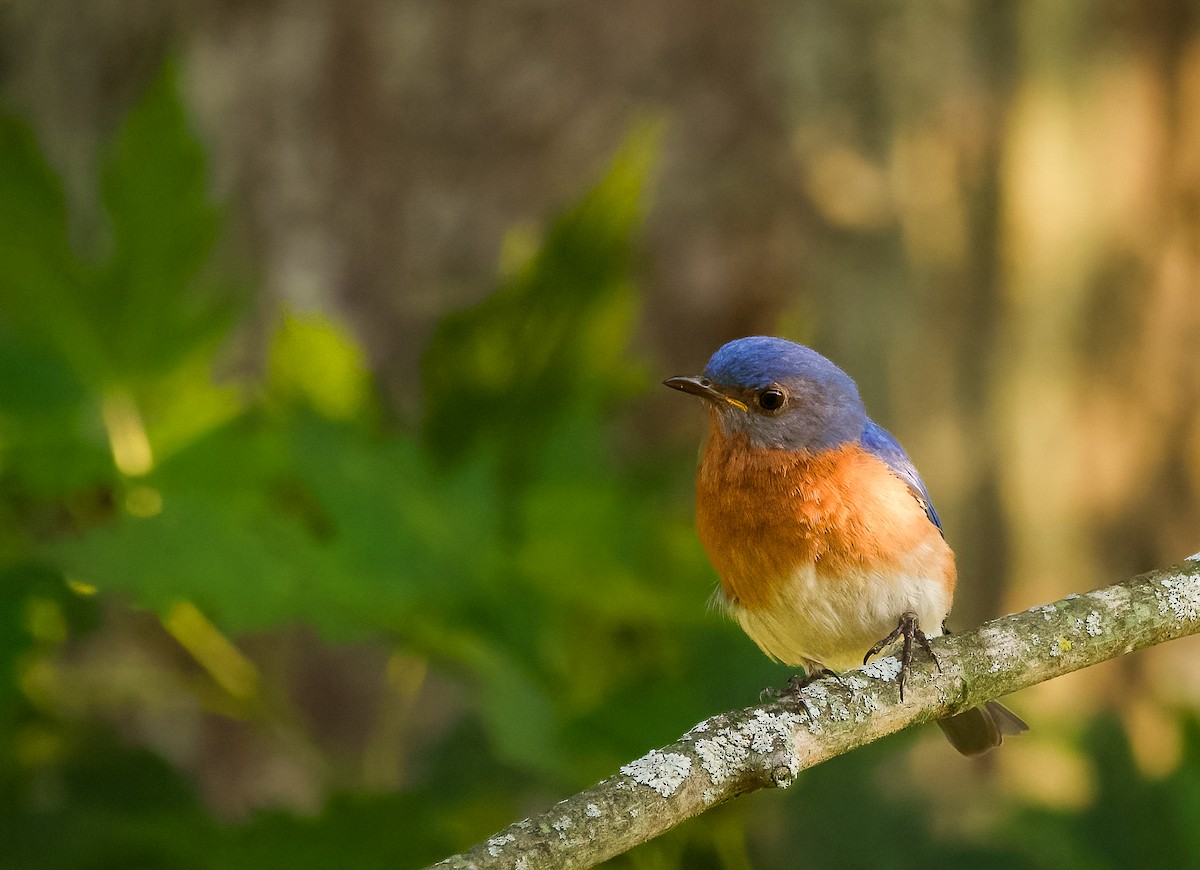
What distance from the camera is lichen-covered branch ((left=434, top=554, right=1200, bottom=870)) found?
1.28 metres

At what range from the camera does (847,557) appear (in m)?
2.22

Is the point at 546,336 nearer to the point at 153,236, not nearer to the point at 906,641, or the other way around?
the point at 153,236

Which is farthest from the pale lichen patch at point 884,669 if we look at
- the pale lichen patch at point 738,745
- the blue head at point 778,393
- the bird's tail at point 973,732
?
the bird's tail at point 973,732

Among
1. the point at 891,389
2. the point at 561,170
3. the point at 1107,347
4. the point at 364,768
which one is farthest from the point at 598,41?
the point at 364,768

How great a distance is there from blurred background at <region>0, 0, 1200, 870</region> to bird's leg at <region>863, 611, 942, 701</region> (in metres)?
0.47

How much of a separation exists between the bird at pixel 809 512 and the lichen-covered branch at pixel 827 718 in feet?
1.44

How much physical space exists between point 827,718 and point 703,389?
0.80 meters

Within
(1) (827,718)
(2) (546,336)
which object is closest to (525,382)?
(2) (546,336)

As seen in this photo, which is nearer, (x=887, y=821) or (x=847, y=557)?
(x=847, y=557)

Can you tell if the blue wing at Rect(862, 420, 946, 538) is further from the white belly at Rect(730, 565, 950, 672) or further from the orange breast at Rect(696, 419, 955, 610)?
the white belly at Rect(730, 565, 950, 672)

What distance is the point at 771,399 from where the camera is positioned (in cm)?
229

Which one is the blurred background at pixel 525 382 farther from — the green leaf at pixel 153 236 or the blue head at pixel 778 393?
the blue head at pixel 778 393

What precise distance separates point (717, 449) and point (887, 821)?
1327mm

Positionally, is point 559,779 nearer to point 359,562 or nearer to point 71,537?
point 359,562
